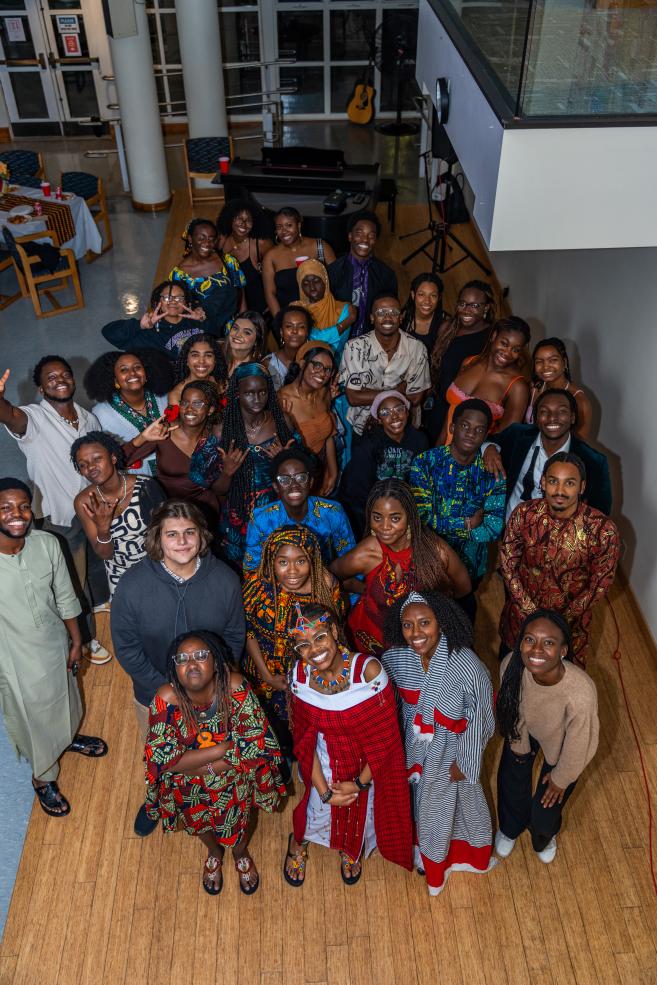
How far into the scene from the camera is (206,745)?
322 centimetres

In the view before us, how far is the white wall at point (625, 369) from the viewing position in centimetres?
486

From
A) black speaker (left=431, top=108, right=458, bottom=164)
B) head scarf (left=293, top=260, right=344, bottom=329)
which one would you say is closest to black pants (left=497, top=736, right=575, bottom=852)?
head scarf (left=293, top=260, right=344, bottom=329)

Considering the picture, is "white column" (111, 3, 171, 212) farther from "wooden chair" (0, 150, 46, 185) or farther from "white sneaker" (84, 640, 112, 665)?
"white sneaker" (84, 640, 112, 665)

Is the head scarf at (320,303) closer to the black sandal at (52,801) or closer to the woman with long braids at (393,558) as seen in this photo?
the woman with long braids at (393,558)

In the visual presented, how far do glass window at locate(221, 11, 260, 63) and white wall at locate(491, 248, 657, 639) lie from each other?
899cm

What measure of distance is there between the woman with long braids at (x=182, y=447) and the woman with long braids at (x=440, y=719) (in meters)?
1.41

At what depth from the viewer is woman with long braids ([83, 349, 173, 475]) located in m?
4.49

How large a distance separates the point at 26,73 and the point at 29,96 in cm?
33

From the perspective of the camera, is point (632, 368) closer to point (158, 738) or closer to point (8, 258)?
point (158, 738)

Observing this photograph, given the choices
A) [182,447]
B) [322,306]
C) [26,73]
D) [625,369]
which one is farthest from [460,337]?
[26,73]

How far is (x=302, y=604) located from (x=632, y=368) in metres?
2.78

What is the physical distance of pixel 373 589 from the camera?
3732 mm

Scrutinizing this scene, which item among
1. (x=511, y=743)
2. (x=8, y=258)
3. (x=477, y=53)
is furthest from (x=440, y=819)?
(x=8, y=258)

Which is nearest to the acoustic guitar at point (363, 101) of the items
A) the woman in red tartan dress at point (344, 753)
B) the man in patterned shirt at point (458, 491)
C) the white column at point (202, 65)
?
the white column at point (202, 65)
